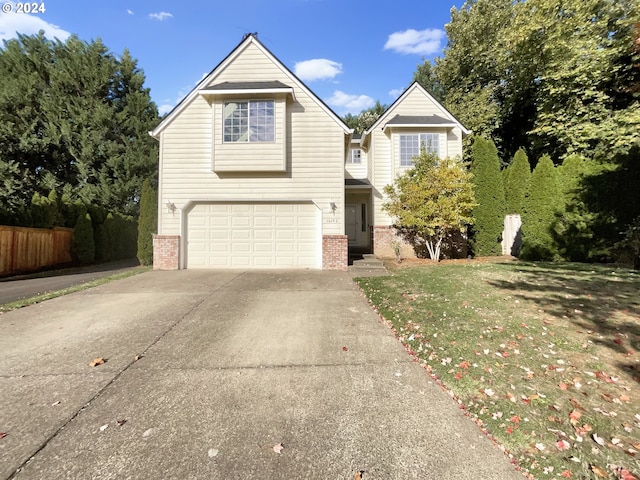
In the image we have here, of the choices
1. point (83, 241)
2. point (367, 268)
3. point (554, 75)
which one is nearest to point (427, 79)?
point (554, 75)

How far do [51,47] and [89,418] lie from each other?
28958 mm

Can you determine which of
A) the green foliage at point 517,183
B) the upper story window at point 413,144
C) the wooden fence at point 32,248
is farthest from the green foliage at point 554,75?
the wooden fence at point 32,248

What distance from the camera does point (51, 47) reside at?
21.6 m

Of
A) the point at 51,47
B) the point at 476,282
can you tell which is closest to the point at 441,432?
the point at 476,282

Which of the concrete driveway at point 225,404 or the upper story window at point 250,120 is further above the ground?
the upper story window at point 250,120

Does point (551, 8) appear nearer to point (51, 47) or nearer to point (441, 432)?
point (441, 432)

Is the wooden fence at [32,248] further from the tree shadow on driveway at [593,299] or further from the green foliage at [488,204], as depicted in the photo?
the green foliage at [488,204]

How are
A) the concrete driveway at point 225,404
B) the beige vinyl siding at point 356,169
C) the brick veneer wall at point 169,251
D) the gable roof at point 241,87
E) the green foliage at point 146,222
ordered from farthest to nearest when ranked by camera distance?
1. the beige vinyl siding at point 356,169
2. the green foliage at point 146,222
3. the brick veneer wall at point 169,251
4. the gable roof at point 241,87
5. the concrete driveway at point 225,404

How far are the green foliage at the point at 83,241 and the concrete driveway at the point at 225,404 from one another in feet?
35.9

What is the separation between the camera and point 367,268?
35.3ft

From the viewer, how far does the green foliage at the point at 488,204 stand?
40.8 ft

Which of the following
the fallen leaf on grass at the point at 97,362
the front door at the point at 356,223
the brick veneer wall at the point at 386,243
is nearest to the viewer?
the fallen leaf on grass at the point at 97,362

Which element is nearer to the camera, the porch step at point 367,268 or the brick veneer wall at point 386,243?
the porch step at point 367,268

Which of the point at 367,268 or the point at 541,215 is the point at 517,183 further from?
the point at 367,268
